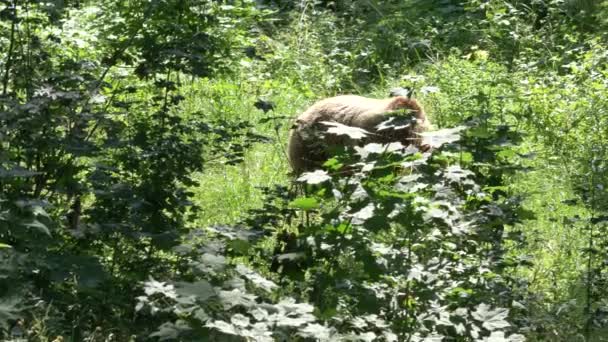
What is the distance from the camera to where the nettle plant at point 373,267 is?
11.4 ft

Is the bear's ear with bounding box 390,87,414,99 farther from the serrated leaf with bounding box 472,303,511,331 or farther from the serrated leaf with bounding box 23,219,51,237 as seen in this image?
the serrated leaf with bounding box 23,219,51,237

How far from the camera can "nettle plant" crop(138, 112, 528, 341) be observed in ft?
11.4

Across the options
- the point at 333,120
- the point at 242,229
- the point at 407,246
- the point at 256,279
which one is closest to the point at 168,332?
the point at 256,279

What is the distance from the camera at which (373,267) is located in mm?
3736

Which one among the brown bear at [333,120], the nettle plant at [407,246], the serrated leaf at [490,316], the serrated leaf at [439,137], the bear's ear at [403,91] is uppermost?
the bear's ear at [403,91]

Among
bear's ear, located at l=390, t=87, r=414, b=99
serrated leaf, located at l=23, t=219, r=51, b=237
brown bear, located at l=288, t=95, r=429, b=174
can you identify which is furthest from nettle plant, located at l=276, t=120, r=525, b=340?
brown bear, located at l=288, t=95, r=429, b=174

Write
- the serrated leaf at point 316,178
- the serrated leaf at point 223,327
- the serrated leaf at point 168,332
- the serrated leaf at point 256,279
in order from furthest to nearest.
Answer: the serrated leaf at point 316,178 → the serrated leaf at point 256,279 → the serrated leaf at point 168,332 → the serrated leaf at point 223,327

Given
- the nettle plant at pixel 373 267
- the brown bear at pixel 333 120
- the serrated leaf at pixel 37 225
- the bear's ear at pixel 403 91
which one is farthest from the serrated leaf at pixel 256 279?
the brown bear at pixel 333 120

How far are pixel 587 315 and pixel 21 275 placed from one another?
9.80 ft

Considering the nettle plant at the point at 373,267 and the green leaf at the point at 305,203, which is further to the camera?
the green leaf at the point at 305,203

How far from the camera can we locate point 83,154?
475 cm

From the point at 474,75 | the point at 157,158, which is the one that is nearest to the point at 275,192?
the point at 157,158

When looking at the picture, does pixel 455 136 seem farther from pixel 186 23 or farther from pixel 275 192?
pixel 186 23

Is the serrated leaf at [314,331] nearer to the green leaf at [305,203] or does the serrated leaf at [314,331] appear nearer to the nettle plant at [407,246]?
the nettle plant at [407,246]
